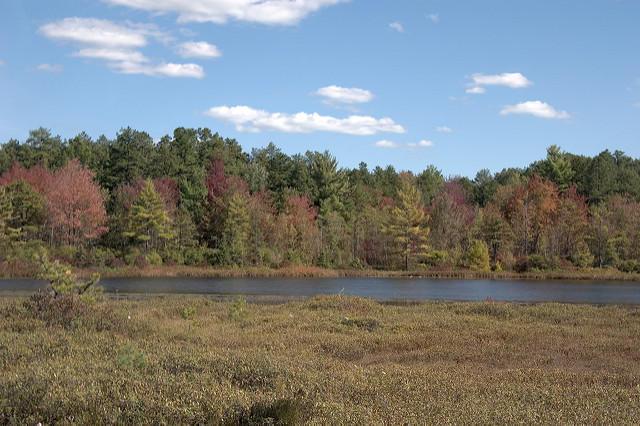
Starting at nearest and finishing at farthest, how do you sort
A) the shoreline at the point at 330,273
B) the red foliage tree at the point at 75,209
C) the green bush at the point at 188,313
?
the green bush at the point at 188,313 < the shoreline at the point at 330,273 < the red foliage tree at the point at 75,209

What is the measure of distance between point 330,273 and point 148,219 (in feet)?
68.5

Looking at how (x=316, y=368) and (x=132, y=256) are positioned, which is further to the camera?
(x=132, y=256)

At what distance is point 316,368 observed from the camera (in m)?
13.5

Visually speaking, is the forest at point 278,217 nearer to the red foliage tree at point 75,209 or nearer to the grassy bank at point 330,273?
the red foliage tree at point 75,209

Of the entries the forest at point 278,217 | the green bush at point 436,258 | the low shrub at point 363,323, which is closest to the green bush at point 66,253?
the forest at point 278,217

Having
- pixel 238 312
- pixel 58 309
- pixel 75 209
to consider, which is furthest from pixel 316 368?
pixel 75 209

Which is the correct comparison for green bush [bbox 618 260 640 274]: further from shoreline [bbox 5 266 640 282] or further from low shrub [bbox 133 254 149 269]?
low shrub [bbox 133 254 149 269]

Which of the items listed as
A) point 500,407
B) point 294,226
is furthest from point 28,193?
point 500,407

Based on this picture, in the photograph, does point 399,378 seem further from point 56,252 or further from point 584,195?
point 584,195

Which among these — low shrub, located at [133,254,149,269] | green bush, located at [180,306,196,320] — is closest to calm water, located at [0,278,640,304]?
green bush, located at [180,306,196,320]

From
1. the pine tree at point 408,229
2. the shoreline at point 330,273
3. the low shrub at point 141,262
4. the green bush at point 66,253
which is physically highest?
the pine tree at point 408,229

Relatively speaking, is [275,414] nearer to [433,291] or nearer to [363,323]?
[363,323]

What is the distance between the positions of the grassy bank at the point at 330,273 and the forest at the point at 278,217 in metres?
2.53

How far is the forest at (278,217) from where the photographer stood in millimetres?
73750
